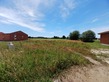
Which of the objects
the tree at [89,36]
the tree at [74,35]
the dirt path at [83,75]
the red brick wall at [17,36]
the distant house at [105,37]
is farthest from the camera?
the tree at [74,35]

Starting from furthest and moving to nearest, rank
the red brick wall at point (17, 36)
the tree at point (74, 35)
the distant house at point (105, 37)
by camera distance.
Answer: the tree at point (74, 35) < the red brick wall at point (17, 36) < the distant house at point (105, 37)

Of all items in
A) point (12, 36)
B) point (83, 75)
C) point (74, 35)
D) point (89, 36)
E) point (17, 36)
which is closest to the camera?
point (83, 75)

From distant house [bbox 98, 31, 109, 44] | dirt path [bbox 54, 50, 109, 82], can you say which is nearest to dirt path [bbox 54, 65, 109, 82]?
dirt path [bbox 54, 50, 109, 82]

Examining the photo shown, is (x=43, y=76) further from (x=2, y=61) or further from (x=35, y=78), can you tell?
(x=2, y=61)

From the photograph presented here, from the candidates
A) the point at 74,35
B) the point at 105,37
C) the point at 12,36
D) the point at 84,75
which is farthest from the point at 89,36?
the point at 84,75

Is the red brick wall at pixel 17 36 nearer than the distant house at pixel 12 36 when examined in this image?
No

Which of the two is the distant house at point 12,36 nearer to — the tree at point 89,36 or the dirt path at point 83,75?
the tree at point 89,36

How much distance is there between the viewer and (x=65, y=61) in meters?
4.59

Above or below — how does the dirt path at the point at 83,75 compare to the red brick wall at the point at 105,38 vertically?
below

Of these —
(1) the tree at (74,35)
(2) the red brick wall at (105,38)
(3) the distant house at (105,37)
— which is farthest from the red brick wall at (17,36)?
(3) the distant house at (105,37)

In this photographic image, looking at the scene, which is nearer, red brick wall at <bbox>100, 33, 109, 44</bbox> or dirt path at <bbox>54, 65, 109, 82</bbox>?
dirt path at <bbox>54, 65, 109, 82</bbox>

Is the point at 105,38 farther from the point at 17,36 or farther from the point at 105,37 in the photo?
the point at 17,36

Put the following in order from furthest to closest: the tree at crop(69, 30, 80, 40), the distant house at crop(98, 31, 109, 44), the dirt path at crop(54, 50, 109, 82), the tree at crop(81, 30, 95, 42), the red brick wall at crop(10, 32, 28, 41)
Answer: the tree at crop(69, 30, 80, 40), the red brick wall at crop(10, 32, 28, 41), the tree at crop(81, 30, 95, 42), the distant house at crop(98, 31, 109, 44), the dirt path at crop(54, 50, 109, 82)

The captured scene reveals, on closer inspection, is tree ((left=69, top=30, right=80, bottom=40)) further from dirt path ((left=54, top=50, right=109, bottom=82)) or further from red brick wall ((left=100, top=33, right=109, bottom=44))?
dirt path ((left=54, top=50, right=109, bottom=82))
